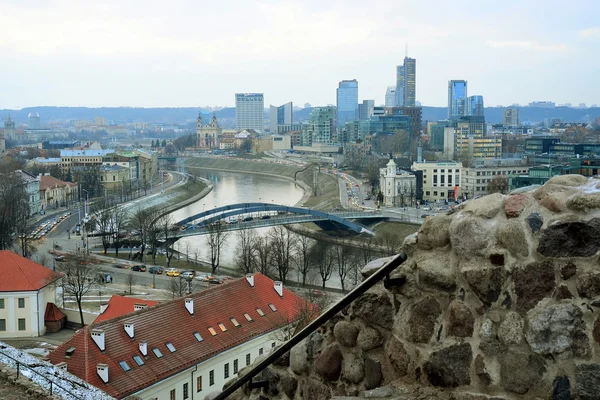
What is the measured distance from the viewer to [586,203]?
177 cm

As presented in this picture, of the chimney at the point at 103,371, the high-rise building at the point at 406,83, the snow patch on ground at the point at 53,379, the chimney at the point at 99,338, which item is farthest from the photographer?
the high-rise building at the point at 406,83

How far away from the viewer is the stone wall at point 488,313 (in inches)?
67.5

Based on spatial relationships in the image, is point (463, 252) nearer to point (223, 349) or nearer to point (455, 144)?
point (223, 349)

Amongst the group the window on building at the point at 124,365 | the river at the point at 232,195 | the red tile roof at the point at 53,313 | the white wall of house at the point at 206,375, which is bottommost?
the river at the point at 232,195

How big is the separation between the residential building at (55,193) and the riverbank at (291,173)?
13069 mm

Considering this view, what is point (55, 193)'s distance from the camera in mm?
41719

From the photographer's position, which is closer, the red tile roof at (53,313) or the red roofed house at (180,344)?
the red roofed house at (180,344)

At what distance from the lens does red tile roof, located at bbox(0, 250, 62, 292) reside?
47.2 feet

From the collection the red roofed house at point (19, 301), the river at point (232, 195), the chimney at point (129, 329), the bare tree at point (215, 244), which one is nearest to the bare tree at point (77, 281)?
the red roofed house at point (19, 301)

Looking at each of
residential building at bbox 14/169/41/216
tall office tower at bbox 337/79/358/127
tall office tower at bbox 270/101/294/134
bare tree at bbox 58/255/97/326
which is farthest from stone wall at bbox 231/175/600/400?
tall office tower at bbox 270/101/294/134

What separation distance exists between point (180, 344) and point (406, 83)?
425 ft

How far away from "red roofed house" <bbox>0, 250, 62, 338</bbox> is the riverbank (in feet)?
79.4

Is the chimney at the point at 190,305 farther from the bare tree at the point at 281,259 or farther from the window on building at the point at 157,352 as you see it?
the bare tree at the point at 281,259

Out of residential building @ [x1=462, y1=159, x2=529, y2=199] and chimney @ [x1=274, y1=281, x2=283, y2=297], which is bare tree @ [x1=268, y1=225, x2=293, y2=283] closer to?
chimney @ [x1=274, y1=281, x2=283, y2=297]
